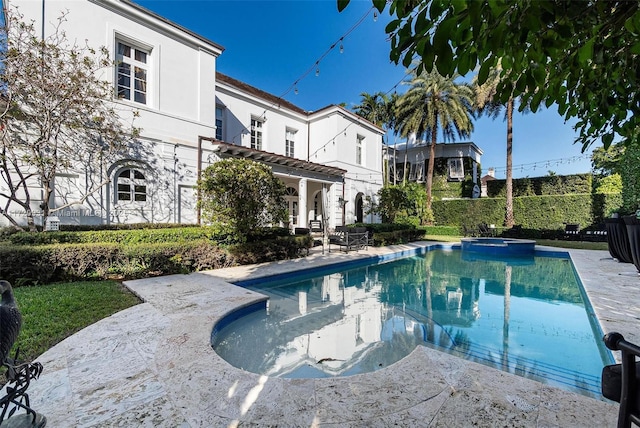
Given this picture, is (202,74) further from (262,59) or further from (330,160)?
(330,160)

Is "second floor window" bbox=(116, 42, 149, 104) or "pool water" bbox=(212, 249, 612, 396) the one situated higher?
"second floor window" bbox=(116, 42, 149, 104)

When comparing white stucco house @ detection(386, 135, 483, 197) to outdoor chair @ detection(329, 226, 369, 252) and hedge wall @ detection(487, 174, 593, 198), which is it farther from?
outdoor chair @ detection(329, 226, 369, 252)

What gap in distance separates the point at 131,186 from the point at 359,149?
15.2m

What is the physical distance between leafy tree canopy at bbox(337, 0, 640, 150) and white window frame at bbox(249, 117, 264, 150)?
610 inches

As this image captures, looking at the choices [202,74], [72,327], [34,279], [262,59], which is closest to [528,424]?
[72,327]

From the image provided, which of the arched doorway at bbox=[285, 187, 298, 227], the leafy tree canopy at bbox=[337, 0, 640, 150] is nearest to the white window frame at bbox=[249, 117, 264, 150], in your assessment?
the arched doorway at bbox=[285, 187, 298, 227]

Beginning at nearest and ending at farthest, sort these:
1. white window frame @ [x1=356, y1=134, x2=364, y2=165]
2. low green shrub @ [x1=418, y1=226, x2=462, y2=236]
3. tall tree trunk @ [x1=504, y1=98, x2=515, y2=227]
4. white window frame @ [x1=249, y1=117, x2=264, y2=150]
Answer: white window frame @ [x1=249, y1=117, x2=264, y2=150] < tall tree trunk @ [x1=504, y1=98, x2=515, y2=227] < white window frame @ [x1=356, y1=134, x2=364, y2=165] < low green shrub @ [x1=418, y1=226, x2=462, y2=236]

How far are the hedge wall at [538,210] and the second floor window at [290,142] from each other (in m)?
14.0

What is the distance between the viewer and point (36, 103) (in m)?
7.67

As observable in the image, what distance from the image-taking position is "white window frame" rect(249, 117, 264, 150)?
16.3m

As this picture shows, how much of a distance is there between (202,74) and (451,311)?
13.1m

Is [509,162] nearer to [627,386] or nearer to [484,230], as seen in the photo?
[484,230]

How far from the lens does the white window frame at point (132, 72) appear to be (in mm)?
10375

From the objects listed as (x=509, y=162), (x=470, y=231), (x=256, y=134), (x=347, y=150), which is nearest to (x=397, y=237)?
(x=470, y=231)
